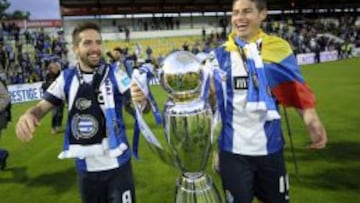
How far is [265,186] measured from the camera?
3.14m

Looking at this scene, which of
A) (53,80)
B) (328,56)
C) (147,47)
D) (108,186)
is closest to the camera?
(108,186)

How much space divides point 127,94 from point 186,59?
1541 millimetres

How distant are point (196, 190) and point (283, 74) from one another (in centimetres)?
141

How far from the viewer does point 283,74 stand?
3074 millimetres

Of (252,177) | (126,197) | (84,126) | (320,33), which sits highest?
(320,33)

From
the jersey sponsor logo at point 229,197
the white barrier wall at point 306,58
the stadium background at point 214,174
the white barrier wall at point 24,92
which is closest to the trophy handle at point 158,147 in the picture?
the stadium background at point 214,174

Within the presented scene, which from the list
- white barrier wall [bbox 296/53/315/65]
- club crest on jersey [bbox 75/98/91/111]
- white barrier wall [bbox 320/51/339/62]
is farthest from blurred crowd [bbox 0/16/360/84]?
club crest on jersey [bbox 75/98/91/111]

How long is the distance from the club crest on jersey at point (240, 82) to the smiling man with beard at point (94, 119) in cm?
82

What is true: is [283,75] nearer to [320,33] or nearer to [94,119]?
[94,119]

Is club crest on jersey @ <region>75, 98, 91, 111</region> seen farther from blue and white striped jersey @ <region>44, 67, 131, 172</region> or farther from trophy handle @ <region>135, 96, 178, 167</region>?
trophy handle @ <region>135, 96, 178, 167</region>

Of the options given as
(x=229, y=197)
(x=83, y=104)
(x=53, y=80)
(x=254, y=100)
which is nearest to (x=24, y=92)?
(x=53, y=80)

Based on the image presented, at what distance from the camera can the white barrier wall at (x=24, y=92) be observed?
72.4 feet

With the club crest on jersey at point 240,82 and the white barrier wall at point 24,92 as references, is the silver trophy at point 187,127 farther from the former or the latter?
the white barrier wall at point 24,92

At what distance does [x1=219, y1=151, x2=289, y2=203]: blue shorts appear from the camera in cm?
305
